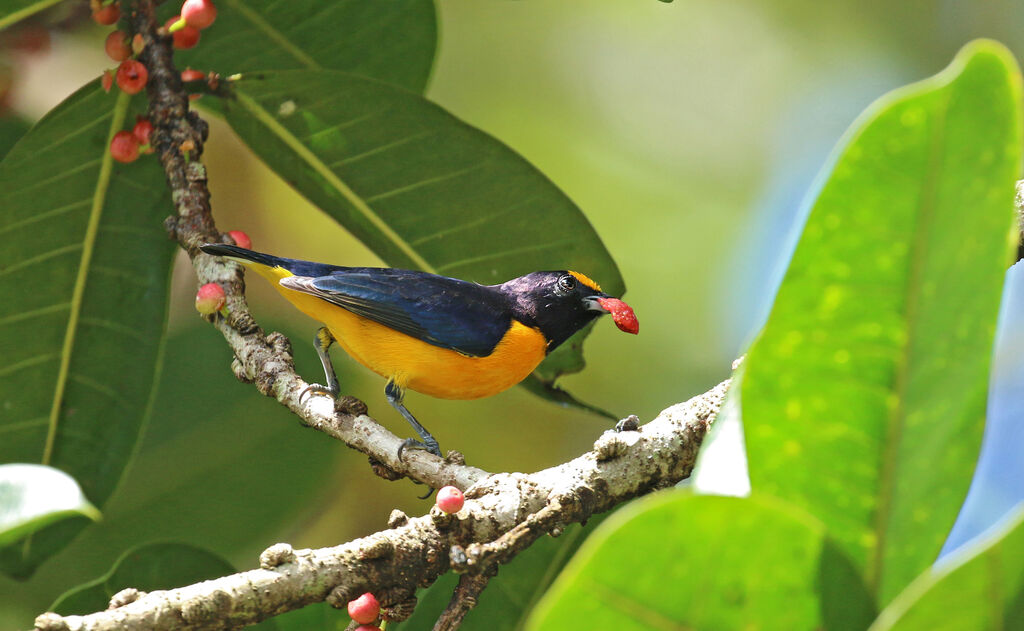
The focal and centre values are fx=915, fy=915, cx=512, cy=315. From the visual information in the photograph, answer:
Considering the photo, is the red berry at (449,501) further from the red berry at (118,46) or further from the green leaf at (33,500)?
the red berry at (118,46)

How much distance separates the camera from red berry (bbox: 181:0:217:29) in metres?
2.50

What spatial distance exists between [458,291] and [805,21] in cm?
369

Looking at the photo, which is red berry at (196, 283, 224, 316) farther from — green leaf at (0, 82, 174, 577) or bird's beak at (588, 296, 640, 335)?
bird's beak at (588, 296, 640, 335)

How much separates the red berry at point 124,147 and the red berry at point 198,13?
400 mm

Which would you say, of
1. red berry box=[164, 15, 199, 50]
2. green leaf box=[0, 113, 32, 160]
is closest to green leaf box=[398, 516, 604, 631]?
red berry box=[164, 15, 199, 50]

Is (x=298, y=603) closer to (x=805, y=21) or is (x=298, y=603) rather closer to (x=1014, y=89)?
(x=1014, y=89)

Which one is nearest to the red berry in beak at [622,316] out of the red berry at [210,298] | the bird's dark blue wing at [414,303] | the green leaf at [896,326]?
the bird's dark blue wing at [414,303]

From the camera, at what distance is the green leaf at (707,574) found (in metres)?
0.80

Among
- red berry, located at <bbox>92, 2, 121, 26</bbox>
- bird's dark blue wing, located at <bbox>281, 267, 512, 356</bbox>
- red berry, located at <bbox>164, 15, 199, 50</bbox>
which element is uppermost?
red berry, located at <bbox>92, 2, 121, 26</bbox>

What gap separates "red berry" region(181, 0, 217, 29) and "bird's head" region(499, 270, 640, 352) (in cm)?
132

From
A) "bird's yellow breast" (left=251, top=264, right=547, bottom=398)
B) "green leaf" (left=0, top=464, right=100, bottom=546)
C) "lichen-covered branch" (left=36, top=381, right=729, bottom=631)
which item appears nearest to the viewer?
"green leaf" (left=0, top=464, right=100, bottom=546)

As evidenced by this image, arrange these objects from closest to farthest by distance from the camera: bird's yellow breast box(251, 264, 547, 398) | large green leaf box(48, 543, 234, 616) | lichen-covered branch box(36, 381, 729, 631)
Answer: lichen-covered branch box(36, 381, 729, 631)
large green leaf box(48, 543, 234, 616)
bird's yellow breast box(251, 264, 547, 398)

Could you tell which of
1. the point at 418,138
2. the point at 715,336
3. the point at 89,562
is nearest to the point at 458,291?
the point at 418,138

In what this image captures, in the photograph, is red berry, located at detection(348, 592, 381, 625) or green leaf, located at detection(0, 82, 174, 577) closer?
red berry, located at detection(348, 592, 381, 625)
